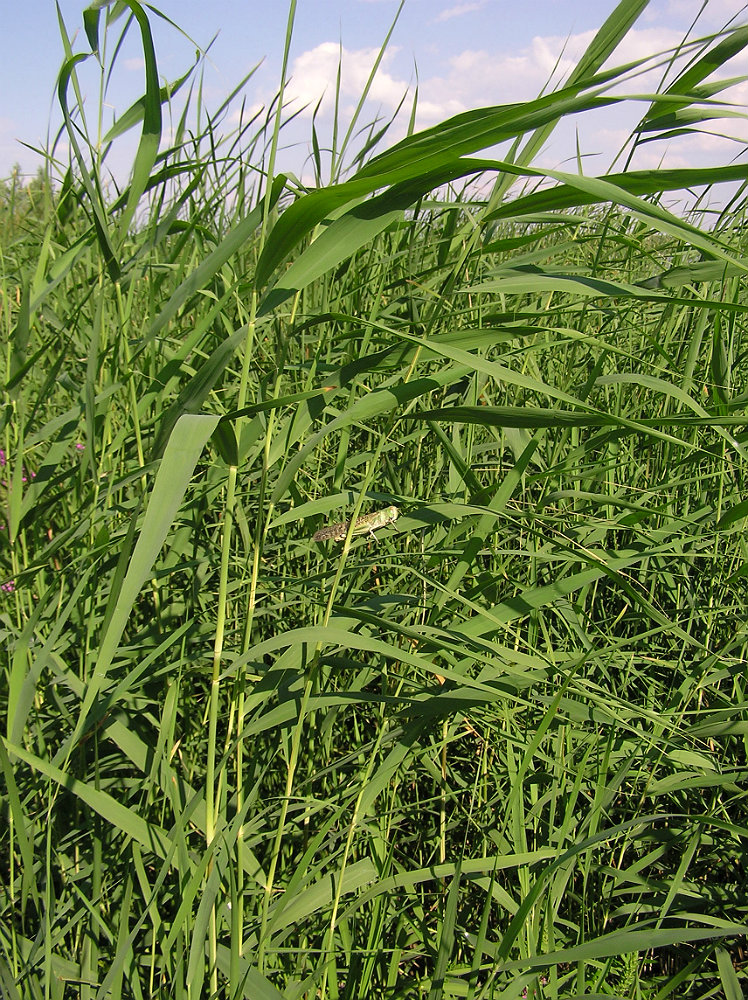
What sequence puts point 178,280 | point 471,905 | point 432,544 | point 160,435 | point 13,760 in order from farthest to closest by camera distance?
point 178,280 → point 432,544 → point 471,905 → point 13,760 → point 160,435

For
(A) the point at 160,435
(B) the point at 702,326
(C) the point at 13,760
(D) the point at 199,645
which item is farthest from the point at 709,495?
(C) the point at 13,760

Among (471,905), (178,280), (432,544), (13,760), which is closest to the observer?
(13,760)

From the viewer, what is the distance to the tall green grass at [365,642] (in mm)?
729

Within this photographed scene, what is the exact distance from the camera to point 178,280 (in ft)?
4.35

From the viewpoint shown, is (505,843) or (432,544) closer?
(505,843)

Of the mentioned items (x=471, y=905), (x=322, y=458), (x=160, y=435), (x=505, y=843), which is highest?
(x=160, y=435)

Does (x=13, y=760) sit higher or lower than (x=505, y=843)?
higher

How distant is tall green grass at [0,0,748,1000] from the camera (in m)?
0.73

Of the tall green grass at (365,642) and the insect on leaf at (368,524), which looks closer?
the tall green grass at (365,642)

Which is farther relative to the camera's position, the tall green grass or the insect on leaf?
the insect on leaf

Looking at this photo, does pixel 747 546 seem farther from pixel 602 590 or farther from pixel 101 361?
pixel 101 361

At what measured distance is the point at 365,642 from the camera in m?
0.77

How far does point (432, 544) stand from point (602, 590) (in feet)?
1.27

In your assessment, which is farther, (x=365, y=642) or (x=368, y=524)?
(x=368, y=524)
